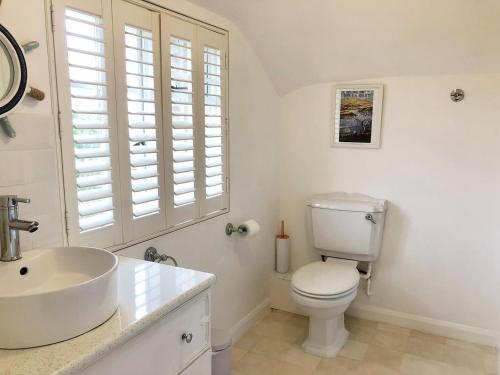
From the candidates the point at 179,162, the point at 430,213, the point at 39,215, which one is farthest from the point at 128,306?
the point at 430,213

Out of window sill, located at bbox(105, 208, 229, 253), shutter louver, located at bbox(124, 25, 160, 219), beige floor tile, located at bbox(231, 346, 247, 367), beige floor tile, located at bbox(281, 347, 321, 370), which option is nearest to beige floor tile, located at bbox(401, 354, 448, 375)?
beige floor tile, located at bbox(281, 347, 321, 370)

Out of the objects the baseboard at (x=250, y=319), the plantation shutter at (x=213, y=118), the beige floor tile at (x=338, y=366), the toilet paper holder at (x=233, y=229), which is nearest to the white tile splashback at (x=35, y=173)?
the plantation shutter at (x=213, y=118)

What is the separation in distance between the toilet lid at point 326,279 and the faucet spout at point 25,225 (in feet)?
5.04

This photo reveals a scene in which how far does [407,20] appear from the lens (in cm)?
218

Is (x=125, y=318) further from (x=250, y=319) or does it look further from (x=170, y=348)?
(x=250, y=319)

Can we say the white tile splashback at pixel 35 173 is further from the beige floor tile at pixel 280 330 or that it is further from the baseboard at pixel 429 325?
the baseboard at pixel 429 325

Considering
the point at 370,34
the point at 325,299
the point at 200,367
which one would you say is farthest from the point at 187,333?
the point at 370,34

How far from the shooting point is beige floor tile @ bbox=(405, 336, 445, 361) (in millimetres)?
2449

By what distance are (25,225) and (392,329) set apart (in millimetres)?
2362

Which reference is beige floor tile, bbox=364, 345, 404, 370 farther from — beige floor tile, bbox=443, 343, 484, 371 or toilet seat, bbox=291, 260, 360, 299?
toilet seat, bbox=291, 260, 360, 299

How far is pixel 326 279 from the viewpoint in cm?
242

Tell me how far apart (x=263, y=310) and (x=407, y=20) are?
2.01 metres

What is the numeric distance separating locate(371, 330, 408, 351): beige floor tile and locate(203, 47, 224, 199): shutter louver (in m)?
1.36

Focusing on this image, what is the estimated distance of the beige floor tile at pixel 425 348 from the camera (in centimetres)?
245
